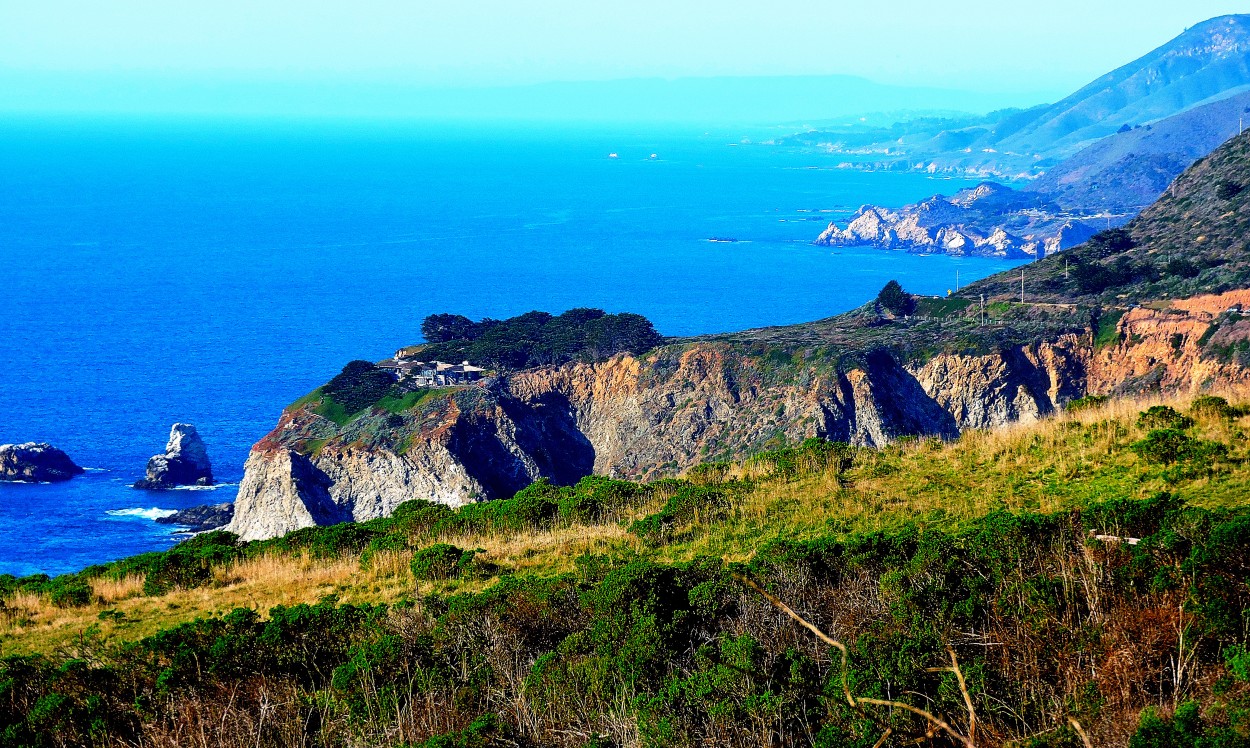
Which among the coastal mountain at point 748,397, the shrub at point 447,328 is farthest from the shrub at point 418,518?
the shrub at point 447,328

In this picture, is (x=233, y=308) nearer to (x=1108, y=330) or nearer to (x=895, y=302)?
(x=895, y=302)

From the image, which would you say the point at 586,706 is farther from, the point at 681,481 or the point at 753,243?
the point at 753,243

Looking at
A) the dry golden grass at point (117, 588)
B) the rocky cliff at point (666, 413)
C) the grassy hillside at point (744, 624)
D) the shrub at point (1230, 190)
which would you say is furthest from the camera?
the shrub at point (1230, 190)

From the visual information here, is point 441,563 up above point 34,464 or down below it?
below

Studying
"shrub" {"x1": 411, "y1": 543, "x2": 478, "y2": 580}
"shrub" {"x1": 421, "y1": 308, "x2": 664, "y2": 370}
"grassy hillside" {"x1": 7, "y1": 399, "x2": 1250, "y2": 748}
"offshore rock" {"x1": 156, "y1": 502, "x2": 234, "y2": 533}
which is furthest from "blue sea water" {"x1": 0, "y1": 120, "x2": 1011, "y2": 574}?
"grassy hillside" {"x1": 7, "y1": 399, "x2": 1250, "y2": 748}

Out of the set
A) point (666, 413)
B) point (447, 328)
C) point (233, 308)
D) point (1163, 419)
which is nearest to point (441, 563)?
point (1163, 419)

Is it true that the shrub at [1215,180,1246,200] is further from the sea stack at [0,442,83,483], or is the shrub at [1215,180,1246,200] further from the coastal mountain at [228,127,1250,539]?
the sea stack at [0,442,83,483]

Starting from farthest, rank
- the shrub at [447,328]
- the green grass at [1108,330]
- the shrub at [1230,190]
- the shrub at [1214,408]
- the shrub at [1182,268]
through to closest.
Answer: the shrub at [1230,190] → the shrub at [447,328] → the shrub at [1182,268] → the green grass at [1108,330] → the shrub at [1214,408]

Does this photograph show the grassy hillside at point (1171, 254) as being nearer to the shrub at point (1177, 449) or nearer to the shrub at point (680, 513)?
the shrub at point (1177, 449)
